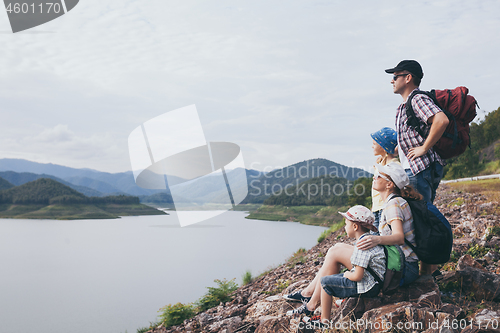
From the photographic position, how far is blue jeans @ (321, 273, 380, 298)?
2848 millimetres

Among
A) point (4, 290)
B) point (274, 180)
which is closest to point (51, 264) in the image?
point (4, 290)

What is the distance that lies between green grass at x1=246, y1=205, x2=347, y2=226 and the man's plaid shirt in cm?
5169

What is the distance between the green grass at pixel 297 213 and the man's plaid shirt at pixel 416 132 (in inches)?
2035

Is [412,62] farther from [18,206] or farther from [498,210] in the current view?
[18,206]

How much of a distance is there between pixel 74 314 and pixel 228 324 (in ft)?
48.1

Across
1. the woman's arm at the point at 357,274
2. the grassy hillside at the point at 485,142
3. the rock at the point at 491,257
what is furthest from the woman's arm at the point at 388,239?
the grassy hillside at the point at 485,142

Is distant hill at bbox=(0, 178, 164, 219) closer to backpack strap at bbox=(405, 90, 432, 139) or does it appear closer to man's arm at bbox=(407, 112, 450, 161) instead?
backpack strap at bbox=(405, 90, 432, 139)

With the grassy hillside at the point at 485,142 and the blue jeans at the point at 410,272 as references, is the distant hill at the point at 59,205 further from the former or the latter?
the blue jeans at the point at 410,272

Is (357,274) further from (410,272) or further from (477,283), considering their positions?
(477,283)

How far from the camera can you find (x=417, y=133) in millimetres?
3207

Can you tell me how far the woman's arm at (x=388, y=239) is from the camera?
2688 mm

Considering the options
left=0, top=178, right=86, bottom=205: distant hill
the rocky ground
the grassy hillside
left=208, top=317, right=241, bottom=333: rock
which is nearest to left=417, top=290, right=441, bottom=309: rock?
the rocky ground

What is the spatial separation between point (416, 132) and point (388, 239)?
1.26 meters

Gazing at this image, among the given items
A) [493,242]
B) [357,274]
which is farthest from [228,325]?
[493,242]
